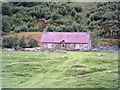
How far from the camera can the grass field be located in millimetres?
13445

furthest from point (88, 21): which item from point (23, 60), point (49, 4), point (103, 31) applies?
point (23, 60)

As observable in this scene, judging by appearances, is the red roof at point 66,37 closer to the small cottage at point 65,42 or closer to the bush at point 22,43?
the small cottage at point 65,42

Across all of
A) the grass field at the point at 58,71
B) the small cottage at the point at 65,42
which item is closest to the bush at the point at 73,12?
the small cottage at the point at 65,42

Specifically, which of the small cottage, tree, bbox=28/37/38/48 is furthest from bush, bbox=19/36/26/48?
the small cottage

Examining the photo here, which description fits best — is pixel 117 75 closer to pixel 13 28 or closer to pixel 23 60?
pixel 23 60

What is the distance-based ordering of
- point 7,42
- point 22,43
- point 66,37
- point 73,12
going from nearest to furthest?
point 66,37
point 7,42
point 22,43
point 73,12

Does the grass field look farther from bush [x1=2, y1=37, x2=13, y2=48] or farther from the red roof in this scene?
bush [x1=2, y1=37, x2=13, y2=48]

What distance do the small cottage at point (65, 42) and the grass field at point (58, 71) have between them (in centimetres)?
261

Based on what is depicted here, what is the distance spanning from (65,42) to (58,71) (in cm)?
651

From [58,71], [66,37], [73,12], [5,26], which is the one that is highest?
[73,12]

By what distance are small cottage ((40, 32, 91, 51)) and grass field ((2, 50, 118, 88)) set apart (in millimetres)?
2610

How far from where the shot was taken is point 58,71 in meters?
15.6

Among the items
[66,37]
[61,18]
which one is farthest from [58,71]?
[61,18]

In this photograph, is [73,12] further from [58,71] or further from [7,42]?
[58,71]
